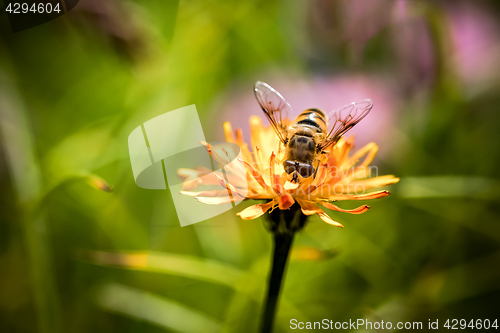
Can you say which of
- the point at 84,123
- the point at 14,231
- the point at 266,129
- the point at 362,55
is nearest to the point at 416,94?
the point at 362,55

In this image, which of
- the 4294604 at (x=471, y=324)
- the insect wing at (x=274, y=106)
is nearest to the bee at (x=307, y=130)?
the insect wing at (x=274, y=106)

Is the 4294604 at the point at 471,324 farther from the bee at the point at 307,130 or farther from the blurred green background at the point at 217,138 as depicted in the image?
the bee at the point at 307,130

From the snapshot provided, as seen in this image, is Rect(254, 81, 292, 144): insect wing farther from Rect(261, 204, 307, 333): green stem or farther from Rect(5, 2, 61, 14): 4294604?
Rect(5, 2, 61, 14): 4294604

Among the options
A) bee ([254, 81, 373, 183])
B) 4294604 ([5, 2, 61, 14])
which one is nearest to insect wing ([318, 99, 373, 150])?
bee ([254, 81, 373, 183])

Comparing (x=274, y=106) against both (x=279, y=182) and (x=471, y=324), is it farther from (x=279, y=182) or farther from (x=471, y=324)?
(x=471, y=324)

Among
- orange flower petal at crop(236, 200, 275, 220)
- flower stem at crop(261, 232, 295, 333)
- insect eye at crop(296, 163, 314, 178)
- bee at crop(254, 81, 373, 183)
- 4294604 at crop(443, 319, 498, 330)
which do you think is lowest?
4294604 at crop(443, 319, 498, 330)

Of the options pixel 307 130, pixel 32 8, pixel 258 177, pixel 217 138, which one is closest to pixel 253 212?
pixel 258 177

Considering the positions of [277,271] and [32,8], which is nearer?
[277,271]
